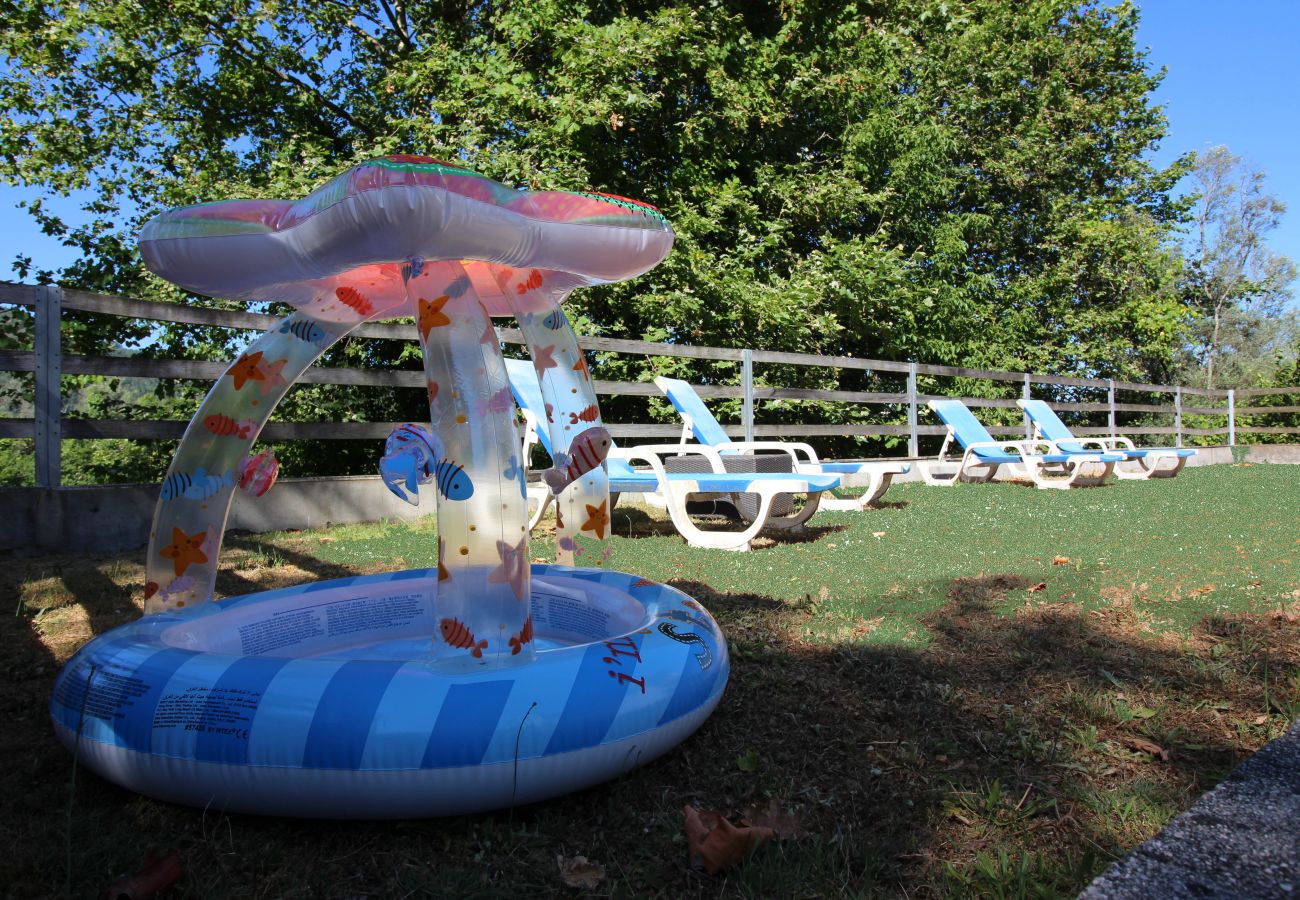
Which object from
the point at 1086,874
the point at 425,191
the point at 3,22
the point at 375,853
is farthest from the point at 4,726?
the point at 3,22

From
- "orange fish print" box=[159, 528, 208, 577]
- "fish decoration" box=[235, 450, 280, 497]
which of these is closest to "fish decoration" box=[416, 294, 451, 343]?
"fish decoration" box=[235, 450, 280, 497]

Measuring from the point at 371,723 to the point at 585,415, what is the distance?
198 cm

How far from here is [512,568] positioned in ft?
8.56

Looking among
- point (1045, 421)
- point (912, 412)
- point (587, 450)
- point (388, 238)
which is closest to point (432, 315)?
point (388, 238)

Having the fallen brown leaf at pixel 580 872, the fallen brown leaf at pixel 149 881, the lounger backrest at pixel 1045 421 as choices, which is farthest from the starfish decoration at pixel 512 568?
the lounger backrest at pixel 1045 421

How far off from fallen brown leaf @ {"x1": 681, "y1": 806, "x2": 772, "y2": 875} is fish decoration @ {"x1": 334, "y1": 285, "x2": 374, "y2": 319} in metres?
2.39

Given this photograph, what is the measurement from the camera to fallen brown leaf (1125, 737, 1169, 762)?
252 cm

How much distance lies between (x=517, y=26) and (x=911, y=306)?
27.7 feet

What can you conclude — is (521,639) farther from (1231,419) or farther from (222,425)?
(1231,419)

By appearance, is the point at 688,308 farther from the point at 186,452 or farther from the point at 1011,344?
the point at 1011,344

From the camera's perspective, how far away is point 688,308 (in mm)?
11906

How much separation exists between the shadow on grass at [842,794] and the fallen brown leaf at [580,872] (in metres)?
0.02

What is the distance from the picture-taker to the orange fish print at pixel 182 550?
3273 millimetres

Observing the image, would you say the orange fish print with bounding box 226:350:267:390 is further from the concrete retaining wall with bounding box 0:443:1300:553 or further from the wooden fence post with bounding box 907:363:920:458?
the wooden fence post with bounding box 907:363:920:458
